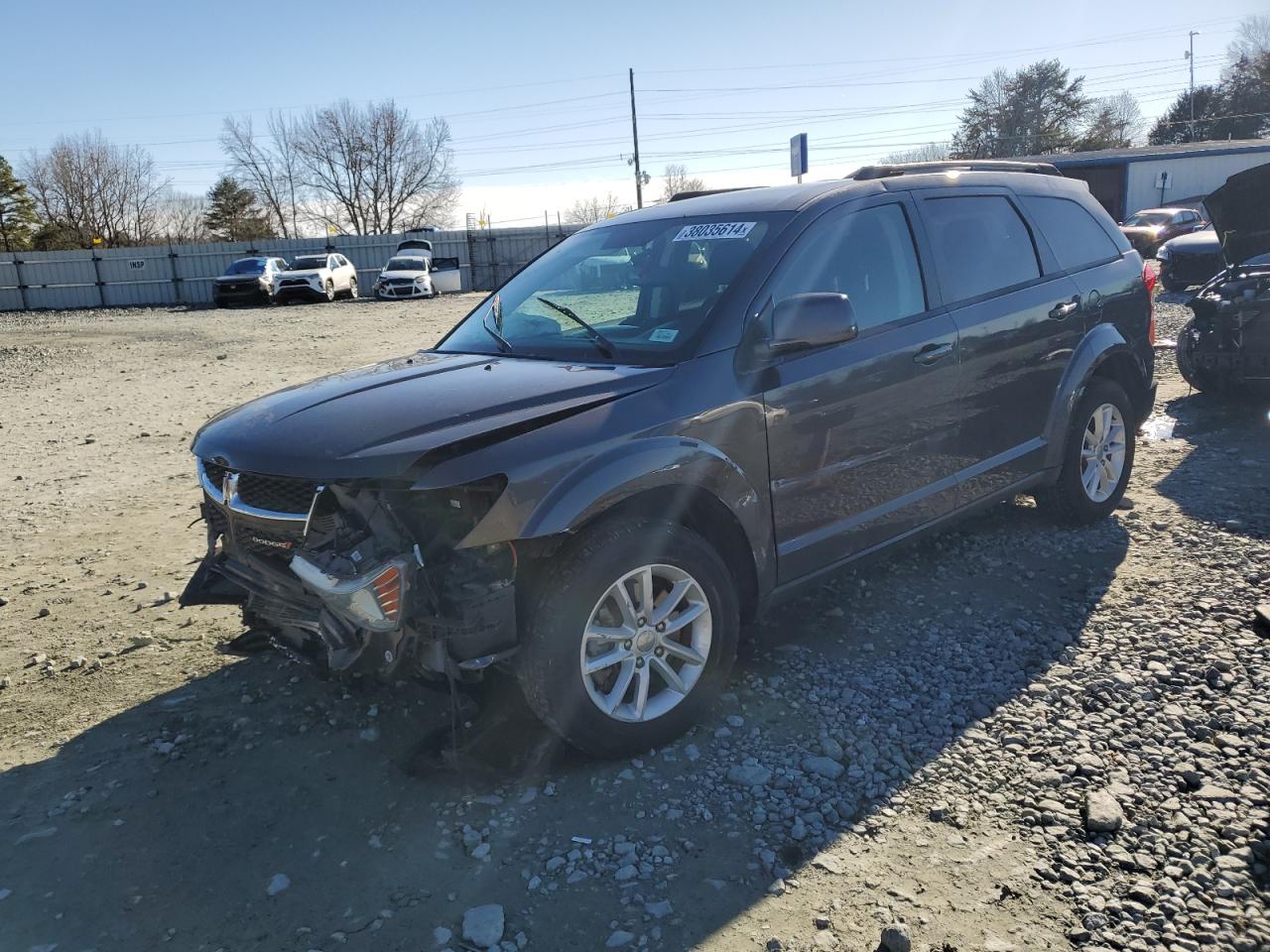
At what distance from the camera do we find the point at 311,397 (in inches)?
139

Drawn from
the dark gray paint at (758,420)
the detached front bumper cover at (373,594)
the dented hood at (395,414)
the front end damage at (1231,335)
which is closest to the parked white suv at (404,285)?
the front end damage at (1231,335)

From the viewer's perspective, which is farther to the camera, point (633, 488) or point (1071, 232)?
point (1071, 232)

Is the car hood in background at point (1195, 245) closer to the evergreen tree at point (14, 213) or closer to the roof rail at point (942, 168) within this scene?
the roof rail at point (942, 168)

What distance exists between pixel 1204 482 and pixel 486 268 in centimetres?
3576

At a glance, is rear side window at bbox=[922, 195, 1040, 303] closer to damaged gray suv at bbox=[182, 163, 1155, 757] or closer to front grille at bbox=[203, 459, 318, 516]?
damaged gray suv at bbox=[182, 163, 1155, 757]

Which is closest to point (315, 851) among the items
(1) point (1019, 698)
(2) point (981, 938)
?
(2) point (981, 938)

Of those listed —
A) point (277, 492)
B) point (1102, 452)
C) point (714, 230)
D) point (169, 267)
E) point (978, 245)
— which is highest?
point (169, 267)

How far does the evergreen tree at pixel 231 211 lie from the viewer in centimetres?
6781

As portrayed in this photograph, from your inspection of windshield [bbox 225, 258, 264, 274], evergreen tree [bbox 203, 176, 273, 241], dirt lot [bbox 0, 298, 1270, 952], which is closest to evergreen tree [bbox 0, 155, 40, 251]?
evergreen tree [bbox 203, 176, 273, 241]

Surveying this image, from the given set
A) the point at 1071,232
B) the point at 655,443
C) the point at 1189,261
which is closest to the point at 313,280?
the point at 1189,261

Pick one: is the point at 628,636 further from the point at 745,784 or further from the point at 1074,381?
the point at 1074,381

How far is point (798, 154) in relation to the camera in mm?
16469

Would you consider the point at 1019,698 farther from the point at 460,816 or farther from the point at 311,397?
the point at 311,397

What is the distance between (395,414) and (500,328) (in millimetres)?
1237
